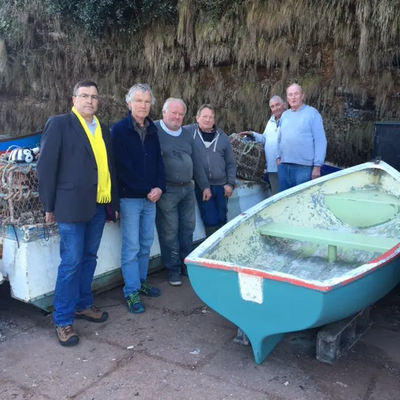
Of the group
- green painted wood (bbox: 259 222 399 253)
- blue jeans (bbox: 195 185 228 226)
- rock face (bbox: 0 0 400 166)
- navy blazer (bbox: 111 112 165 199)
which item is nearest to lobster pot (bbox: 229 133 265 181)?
blue jeans (bbox: 195 185 228 226)

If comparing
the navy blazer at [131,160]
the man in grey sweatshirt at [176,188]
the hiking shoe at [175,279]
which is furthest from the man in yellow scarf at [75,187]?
the hiking shoe at [175,279]

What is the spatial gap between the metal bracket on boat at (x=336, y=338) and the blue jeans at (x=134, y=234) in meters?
1.69

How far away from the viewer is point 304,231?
409 cm

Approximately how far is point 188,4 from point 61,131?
615cm

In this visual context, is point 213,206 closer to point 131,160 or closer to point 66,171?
point 131,160

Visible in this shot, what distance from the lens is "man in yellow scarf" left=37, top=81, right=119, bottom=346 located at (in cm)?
338

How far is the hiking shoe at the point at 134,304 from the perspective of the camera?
4.14 meters

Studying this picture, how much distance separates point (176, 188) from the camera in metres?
4.51

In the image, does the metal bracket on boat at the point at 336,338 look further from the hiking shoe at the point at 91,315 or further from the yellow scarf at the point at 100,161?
the yellow scarf at the point at 100,161

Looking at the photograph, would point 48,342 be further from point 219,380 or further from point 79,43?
point 79,43

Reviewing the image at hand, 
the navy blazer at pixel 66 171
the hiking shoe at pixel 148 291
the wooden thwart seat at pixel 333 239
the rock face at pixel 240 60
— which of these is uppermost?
the rock face at pixel 240 60

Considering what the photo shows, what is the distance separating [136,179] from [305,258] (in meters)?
1.68

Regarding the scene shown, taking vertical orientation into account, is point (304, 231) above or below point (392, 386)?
above

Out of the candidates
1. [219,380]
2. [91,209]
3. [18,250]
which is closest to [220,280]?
[219,380]
